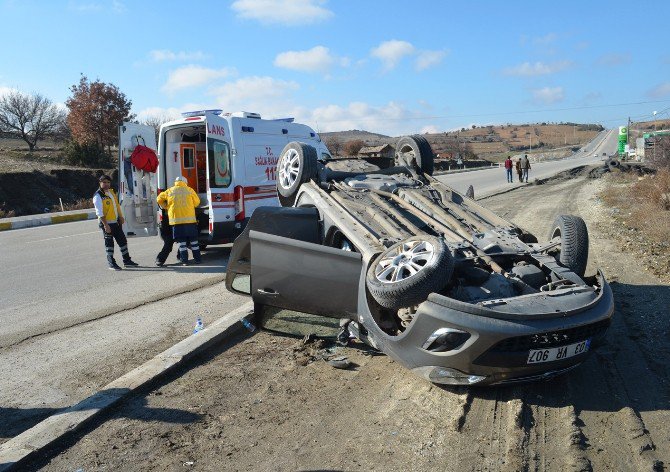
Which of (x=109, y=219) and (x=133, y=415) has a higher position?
(x=109, y=219)

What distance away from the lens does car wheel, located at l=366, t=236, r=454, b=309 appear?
12.5 ft

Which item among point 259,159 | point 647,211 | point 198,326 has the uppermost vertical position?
point 259,159

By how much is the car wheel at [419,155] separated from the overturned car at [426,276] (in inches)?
32.1

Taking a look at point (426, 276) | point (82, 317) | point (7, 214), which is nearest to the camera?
point (426, 276)

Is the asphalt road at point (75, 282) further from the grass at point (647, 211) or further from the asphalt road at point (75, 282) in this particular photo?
the grass at point (647, 211)

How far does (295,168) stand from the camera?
668 centimetres

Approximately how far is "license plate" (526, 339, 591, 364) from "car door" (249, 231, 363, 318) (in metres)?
1.43

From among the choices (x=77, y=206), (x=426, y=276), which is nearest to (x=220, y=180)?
(x=426, y=276)

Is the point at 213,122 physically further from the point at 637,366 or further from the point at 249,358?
the point at 637,366

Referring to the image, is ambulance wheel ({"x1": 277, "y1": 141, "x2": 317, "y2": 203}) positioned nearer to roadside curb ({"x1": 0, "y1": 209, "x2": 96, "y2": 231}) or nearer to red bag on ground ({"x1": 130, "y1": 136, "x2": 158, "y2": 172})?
red bag on ground ({"x1": 130, "y1": 136, "x2": 158, "y2": 172})

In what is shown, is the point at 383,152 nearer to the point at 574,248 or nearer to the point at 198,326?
the point at 198,326

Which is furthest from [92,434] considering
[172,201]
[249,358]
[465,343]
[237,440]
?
[172,201]

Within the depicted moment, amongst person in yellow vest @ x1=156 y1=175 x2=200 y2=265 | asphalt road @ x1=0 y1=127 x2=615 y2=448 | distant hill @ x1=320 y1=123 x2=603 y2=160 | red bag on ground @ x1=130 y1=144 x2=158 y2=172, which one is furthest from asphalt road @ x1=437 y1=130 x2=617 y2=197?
distant hill @ x1=320 y1=123 x2=603 y2=160

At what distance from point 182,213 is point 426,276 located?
6.36 m
